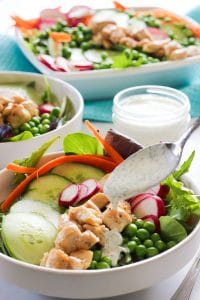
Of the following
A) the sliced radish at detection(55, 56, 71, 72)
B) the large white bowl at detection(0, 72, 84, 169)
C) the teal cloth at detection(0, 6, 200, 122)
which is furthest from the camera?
the sliced radish at detection(55, 56, 71, 72)

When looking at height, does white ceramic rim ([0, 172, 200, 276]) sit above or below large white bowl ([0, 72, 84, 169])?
above

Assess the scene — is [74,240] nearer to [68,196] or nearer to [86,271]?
[86,271]

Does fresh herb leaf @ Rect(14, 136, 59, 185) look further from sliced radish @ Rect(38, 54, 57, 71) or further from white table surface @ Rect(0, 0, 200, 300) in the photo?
sliced radish @ Rect(38, 54, 57, 71)

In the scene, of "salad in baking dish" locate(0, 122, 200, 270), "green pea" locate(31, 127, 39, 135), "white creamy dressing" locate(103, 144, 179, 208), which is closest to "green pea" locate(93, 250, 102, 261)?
Result: "salad in baking dish" locate(0, 122, 200, 270)

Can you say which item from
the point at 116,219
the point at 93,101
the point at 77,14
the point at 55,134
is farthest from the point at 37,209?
the point at 77,14

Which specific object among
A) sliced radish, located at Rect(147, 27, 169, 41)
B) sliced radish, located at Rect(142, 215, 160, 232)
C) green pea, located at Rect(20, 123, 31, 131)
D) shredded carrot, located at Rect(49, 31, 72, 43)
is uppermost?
sliced radish, located at Rect(142, 215, 160, 232)

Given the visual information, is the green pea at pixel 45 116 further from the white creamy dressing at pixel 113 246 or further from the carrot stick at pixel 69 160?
the white creamy dressing at pixel 113 246

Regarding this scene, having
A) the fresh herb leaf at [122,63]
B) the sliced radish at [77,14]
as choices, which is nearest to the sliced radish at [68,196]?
the fresh herb leaf at [122,63]
